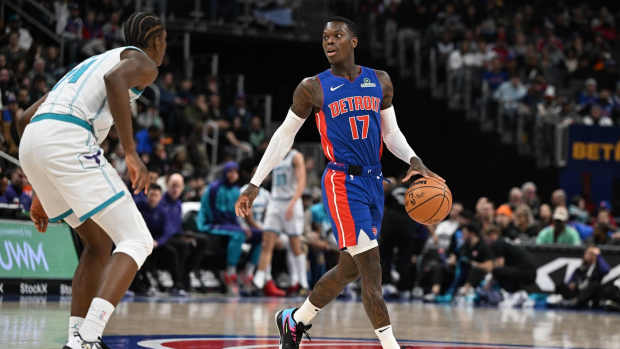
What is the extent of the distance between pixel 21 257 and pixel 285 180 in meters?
4.05

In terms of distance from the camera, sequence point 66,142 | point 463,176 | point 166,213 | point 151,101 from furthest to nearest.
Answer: point 463,176 → point 151,101 → point 166,213 → point 66,142

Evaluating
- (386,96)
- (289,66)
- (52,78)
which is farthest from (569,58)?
(386,96)

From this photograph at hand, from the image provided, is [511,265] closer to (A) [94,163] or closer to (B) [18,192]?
(B) [18,192]

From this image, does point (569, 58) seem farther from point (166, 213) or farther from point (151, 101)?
point (166, 213)

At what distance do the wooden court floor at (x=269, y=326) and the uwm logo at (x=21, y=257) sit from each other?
579 mm

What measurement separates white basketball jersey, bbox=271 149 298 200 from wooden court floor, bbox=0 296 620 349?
71.2 inches

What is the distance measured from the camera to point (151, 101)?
60.0 feet

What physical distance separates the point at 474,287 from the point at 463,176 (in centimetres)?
767

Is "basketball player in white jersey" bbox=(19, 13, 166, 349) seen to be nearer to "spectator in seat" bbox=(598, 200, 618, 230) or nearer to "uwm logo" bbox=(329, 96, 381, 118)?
"uwm logo" bbox=(329, 96, 381, 118)

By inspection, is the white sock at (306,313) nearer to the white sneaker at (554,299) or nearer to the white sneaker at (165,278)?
the white sneaker at (165,278)

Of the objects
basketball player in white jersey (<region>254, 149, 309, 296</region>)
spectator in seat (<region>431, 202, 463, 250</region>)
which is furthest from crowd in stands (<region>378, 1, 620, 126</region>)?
basketball player in white jersey (<region>254, 149, 309, 296</region>)

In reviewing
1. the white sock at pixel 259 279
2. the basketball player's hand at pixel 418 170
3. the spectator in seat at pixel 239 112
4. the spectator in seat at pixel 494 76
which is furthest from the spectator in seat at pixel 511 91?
the basketball player's hand at pixel 418 170

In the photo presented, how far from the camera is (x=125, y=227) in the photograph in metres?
A: 5.01

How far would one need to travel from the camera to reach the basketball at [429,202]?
6199 mm
